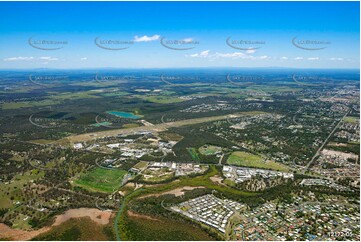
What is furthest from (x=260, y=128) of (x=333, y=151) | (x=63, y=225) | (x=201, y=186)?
(x=63, y=225)

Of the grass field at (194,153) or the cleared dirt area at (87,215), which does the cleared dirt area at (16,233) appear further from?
the grass field at (194,153)

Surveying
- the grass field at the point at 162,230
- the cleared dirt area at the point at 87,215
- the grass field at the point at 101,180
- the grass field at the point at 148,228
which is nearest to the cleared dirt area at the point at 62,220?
the cleared dirt area at the point at 87,215

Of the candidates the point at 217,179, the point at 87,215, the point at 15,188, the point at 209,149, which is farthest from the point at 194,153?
the point at 15,188

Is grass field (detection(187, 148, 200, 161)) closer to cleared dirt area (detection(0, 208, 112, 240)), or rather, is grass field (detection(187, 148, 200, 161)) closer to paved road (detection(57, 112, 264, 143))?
paved road (detection(57, 112, 264, 143))

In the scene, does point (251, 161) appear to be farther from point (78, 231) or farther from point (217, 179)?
point (78, 231)

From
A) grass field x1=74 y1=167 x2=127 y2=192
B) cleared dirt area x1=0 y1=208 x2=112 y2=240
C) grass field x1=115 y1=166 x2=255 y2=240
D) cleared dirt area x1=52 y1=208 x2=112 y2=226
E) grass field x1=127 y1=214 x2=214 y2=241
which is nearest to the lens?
grass field x1=127 y1=214 x2=214 y2=241

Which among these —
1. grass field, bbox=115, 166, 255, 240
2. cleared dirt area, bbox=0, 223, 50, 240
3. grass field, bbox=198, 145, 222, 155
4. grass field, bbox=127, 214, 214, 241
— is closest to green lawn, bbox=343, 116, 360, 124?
grass field, bbox=198, 145, 222, 155
